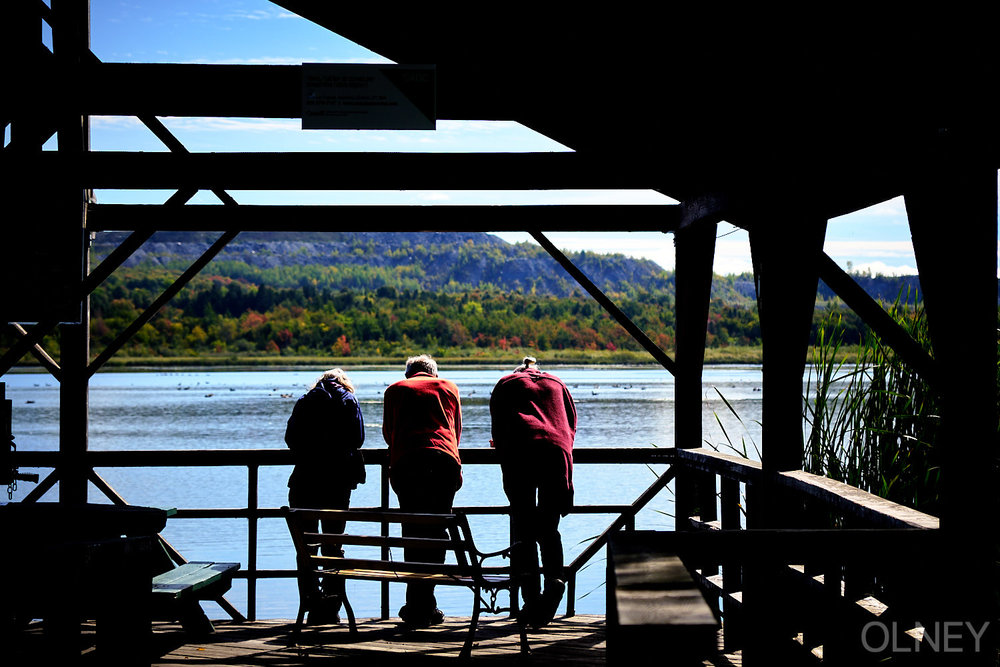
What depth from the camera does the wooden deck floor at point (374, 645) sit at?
470 cm

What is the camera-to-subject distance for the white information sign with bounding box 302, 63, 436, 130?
4430 mm

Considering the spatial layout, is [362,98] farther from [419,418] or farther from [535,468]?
[535,468]

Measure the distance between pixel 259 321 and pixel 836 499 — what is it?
70.0 meters

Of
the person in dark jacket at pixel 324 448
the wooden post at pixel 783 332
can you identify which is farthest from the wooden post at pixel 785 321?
the person in dark jacket at pixel 324 448

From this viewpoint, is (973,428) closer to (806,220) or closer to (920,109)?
(920,109)

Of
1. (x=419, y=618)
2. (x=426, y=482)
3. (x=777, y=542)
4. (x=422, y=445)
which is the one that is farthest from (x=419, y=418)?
(x=777, y=542)

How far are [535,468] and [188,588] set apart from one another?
178 cm

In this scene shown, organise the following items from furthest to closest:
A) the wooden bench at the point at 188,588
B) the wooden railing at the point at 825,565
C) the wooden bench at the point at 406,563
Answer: the wooden bench at the point at 406,563 < the wooden bench at the point at 188,588 < the wooden railing at the point at 825,565

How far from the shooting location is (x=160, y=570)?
16.5 feet

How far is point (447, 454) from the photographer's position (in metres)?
5.23

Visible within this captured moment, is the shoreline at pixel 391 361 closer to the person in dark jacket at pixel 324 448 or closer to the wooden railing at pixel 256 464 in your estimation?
the wooden railing at pixel 256 464

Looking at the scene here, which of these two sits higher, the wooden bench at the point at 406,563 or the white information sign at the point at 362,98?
the white information sign at the point at 362,98

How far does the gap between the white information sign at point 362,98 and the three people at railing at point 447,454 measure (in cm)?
142

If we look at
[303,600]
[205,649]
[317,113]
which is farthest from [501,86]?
[205,649]
